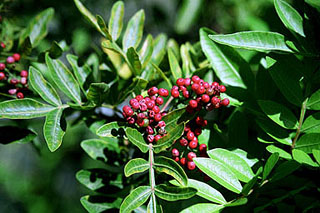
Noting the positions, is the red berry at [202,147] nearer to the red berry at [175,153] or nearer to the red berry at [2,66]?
the red berry at [175,153]

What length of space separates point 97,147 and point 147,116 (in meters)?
0.27

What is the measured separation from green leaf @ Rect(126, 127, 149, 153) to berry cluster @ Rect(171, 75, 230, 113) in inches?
4.4

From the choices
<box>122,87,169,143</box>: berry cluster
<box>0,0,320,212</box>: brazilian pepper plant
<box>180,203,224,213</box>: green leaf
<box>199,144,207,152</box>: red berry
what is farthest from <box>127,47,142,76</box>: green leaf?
<box>180,203,224,213</box>: green leaf

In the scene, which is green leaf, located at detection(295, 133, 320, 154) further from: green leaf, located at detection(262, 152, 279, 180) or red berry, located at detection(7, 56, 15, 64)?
red berry, located at detection(7, 56, 15, 64)

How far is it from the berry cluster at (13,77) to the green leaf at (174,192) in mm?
427

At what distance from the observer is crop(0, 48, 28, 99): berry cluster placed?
34.1 inches

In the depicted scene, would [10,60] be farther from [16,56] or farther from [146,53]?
[146,53]

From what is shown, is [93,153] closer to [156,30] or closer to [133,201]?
[133,201]

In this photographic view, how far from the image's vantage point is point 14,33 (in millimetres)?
1059

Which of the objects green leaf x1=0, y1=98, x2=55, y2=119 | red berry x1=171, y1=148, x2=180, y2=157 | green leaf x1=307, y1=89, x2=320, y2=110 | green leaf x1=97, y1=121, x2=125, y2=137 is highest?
green leaf x1=307, y1=89, x2=320, y2=110

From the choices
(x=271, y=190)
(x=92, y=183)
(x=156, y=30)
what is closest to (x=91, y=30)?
(x=156, y=30)

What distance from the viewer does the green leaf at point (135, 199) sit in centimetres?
64

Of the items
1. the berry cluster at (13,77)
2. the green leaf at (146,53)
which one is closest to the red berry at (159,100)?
the green leaf at (146,53)

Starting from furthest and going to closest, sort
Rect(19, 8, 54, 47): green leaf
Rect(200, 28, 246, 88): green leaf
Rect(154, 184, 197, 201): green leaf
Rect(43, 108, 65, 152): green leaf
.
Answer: Rect(19, 8, 54, 47): green leaf < Rect(200, 28, 246, 88): green leaf < Rect(43, 108, 65, 152): green leaf < Rect(154, 184, 197, 201): green leaf
